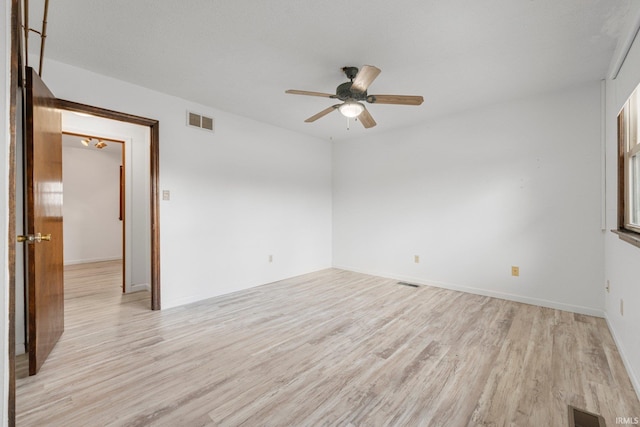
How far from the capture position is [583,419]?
1.50m

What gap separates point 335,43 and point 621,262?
9.23ft

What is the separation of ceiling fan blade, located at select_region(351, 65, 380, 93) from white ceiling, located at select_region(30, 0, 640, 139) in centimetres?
27

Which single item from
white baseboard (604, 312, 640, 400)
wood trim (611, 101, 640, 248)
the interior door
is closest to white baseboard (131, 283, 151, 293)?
the interior door

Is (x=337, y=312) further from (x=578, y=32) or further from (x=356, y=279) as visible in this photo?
(x=578, y=32)

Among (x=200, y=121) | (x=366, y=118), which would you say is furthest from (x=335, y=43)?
(x=200, y=121)

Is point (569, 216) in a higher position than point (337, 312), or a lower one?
higher

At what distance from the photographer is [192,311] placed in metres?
3.11

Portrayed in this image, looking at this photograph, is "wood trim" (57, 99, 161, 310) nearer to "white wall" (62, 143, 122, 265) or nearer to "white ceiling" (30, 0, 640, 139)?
"white ceiling" (30, 0, 640, 139)

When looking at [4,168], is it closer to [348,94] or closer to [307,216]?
[348,94]

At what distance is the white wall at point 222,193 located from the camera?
3045 mm

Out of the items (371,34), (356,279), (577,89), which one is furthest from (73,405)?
(577,89)

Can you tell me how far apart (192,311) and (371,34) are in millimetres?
3158

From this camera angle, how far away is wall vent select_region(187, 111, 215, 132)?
3.39m

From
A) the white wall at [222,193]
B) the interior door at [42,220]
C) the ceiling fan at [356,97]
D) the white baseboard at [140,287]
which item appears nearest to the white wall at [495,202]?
the white wall at [222,193]
